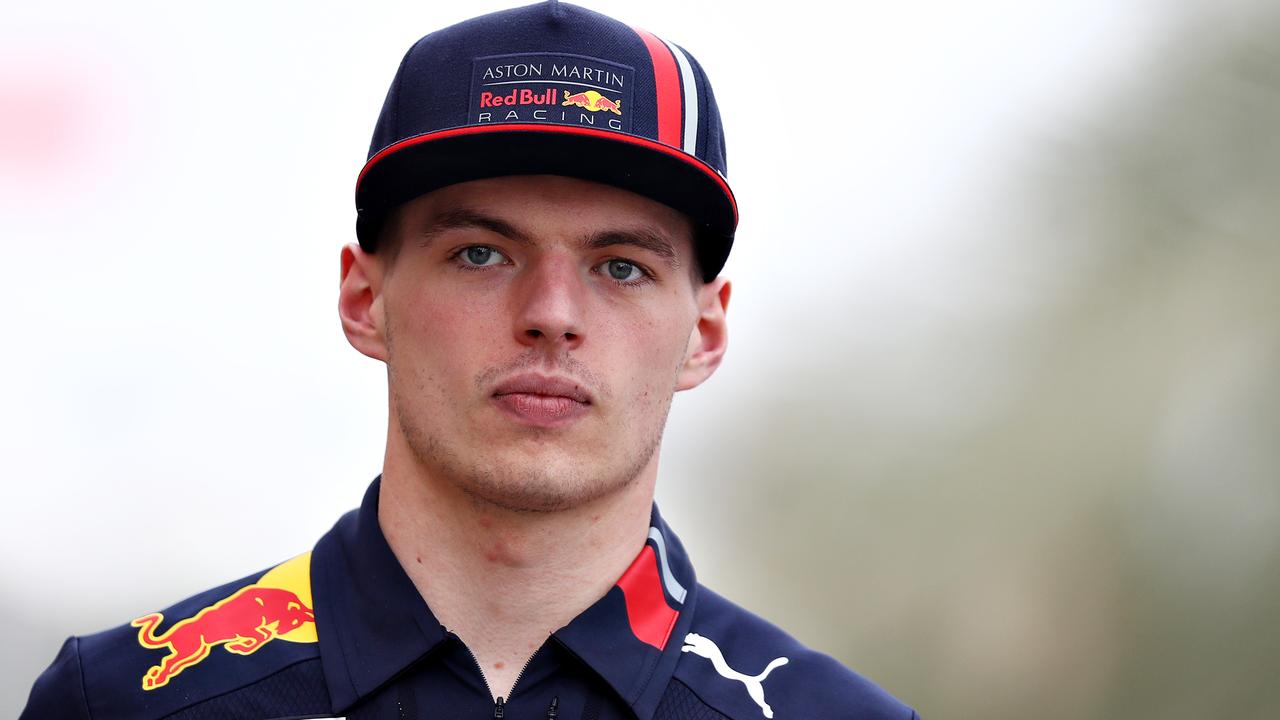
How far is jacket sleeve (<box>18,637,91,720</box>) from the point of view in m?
2.51

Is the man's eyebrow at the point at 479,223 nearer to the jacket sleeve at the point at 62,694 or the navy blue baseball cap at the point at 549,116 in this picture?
the navy blue baseball cap at the point at 549,116

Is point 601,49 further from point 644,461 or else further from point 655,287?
point 644,461

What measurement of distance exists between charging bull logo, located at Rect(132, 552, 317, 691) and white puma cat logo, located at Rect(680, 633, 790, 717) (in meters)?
0.72

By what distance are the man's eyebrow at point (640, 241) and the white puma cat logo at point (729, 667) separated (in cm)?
74

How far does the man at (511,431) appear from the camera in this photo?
2.40 m

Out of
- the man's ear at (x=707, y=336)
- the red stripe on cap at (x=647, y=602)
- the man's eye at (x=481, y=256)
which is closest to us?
the man's eye at (x=481, y=256)

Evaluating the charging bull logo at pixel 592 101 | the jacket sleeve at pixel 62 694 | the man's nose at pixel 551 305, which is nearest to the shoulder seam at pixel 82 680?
the jacket sleeve at pixel 62 694

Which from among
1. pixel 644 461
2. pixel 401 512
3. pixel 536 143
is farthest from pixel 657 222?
pixel 401 512

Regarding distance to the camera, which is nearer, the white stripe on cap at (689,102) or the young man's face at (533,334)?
the young man's face at (533,334)

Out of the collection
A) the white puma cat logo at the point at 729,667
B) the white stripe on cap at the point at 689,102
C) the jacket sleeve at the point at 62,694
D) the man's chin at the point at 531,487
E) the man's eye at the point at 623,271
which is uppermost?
the white stripe on cap at the point at 689,102

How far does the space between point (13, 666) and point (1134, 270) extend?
4393mm

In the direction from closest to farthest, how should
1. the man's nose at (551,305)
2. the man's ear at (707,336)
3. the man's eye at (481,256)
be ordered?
1. the man's nose at (551,305)
2. the man's eye at (481,256)
3. the man's ear at (707,336)

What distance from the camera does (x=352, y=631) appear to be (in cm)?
250

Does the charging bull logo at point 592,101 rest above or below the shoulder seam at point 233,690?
above
